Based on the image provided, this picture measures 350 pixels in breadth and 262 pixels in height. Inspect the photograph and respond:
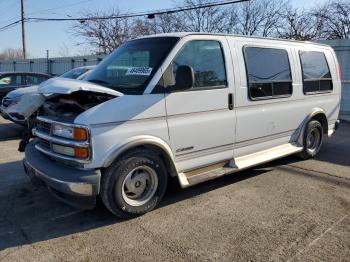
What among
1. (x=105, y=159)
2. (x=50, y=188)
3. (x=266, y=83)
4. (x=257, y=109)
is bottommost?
(x=50, y=188)

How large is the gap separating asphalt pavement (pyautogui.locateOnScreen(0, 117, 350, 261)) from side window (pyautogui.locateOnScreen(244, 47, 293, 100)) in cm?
137

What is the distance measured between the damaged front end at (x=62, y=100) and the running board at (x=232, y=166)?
4.67 feet

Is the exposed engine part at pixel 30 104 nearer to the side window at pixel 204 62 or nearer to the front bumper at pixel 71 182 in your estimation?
the front bumper at pixel 71 182

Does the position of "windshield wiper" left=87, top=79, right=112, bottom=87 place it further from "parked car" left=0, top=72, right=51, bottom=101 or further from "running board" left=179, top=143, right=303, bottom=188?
"parked car" left=0, top=72, right=51, bottom=101

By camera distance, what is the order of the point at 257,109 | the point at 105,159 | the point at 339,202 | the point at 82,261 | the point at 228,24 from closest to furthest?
the point at 82,261
the point at 105,159
the point at 339,202
the point at 257,109
the point at 228,24

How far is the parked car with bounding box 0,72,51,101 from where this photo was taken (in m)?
11.8

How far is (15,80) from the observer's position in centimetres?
1203

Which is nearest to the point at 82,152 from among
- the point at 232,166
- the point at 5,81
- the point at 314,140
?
the point at 232,166

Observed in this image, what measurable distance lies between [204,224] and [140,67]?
202cm

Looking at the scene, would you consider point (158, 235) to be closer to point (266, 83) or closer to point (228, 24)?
point (266, 83)

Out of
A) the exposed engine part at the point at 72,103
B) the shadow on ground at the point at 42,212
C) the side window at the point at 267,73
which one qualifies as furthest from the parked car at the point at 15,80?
the side window at the point at 267,73

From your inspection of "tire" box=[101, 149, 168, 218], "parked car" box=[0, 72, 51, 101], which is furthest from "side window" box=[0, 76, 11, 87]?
"tire" box=[101, 149, 168, 218]

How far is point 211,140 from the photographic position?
4961 mm

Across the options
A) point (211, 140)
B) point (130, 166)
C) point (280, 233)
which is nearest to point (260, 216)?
point (280, 233)
